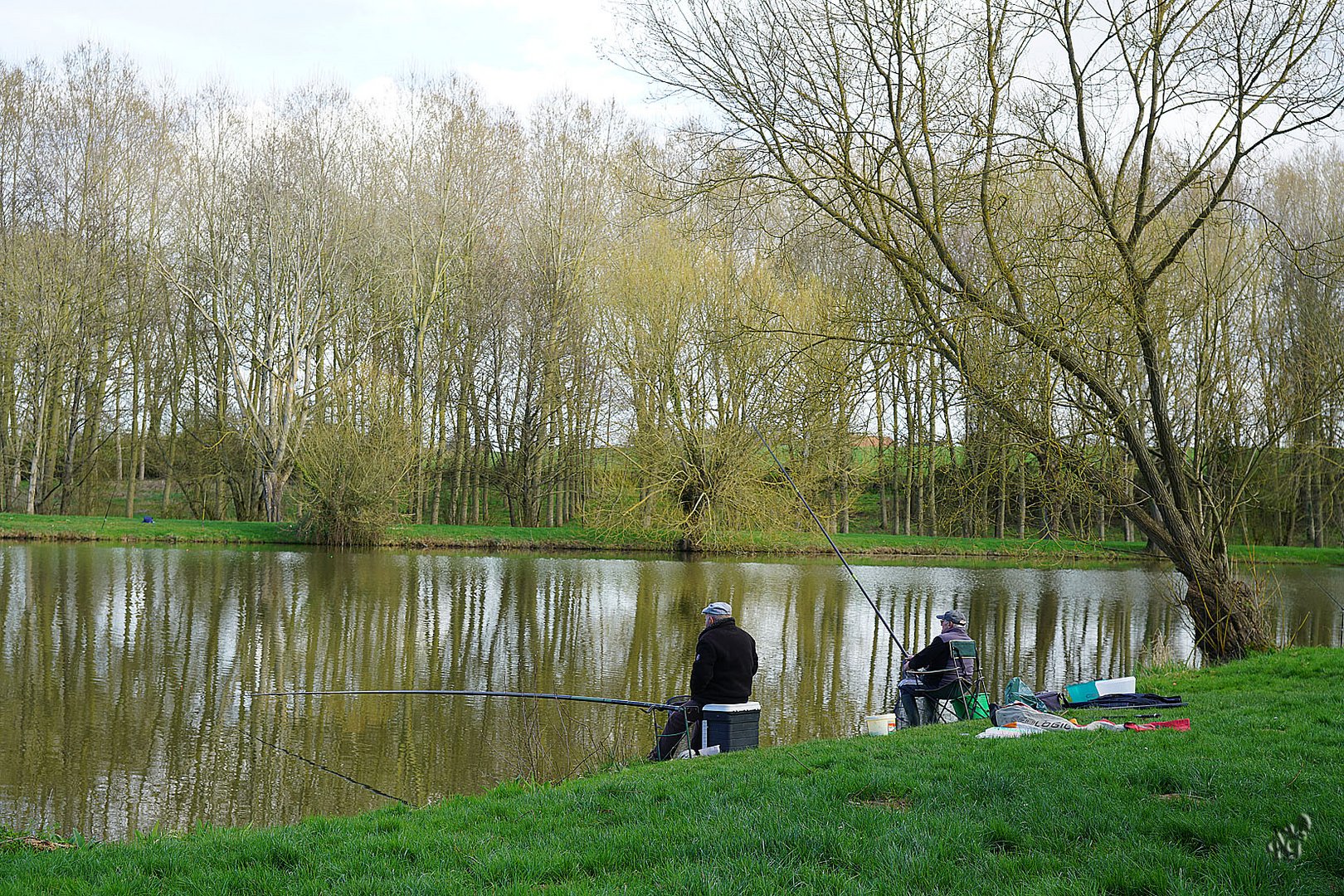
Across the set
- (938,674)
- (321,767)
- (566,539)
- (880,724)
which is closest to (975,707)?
(938,674)

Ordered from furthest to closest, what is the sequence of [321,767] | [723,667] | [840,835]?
[321,767] → [723,667] → [840,835]

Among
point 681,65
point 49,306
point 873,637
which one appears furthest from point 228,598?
point 49,306

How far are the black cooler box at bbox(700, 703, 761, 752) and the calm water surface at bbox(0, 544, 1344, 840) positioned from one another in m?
1.29

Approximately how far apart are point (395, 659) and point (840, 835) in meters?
9.31

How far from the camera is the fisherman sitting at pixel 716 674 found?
7477mm

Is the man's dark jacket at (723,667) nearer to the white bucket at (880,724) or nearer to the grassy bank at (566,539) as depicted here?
the white bucket at (880,724)

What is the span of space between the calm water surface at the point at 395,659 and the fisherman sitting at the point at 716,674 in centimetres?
87

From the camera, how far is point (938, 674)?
9086 millimetres

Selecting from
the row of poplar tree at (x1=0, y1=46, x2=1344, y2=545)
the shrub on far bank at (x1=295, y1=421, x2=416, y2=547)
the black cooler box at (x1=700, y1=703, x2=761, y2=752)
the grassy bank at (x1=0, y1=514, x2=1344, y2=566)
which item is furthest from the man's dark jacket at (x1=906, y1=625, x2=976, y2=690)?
the shrub on far bank at (x1=295, y1=421, x2=416, y2=547)

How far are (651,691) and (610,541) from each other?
21446 millimetres

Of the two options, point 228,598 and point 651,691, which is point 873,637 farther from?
point 228,598

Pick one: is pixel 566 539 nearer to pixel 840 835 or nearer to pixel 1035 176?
pixel 1035 176

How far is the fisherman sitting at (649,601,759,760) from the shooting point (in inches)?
294

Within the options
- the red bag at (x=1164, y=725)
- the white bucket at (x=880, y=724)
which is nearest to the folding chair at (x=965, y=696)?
the white bucket at (x=880, y=724)
